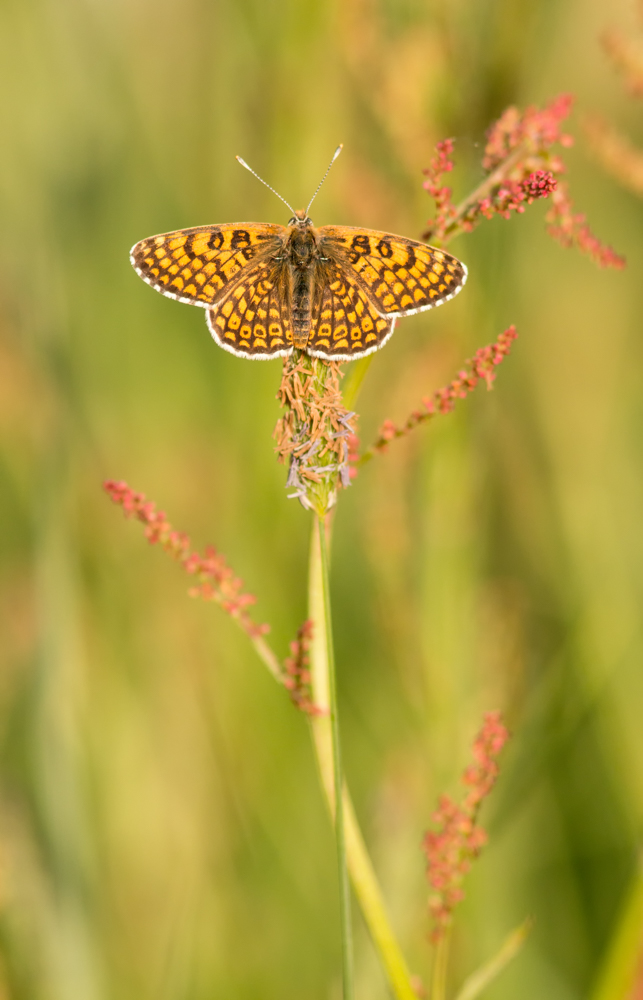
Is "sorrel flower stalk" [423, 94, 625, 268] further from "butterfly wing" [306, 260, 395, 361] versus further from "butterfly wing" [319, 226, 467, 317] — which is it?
"butterfly wing" [319, 226, 467, 317]

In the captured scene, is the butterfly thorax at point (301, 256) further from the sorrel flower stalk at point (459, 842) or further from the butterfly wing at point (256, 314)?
the sorrel flower stalk at point (459, 842)

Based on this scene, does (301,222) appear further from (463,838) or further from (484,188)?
(463,838)

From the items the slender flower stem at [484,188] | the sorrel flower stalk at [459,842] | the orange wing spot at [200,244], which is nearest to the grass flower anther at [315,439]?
the slender flower stem at [484,188]

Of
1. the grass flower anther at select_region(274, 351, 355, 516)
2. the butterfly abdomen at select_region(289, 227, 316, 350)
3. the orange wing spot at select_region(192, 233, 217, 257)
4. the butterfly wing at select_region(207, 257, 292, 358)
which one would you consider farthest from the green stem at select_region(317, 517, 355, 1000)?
the orange wing spot at select_region(192, 233, 217, 257)

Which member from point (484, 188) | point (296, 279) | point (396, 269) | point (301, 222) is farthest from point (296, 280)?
point (484, 188)

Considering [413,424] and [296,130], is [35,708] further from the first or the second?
[296,130]

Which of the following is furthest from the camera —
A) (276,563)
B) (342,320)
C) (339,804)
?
(276,563)

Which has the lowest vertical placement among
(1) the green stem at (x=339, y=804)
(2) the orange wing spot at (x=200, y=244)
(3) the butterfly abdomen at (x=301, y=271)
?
(1) the green stem at (x=339, y=804)
